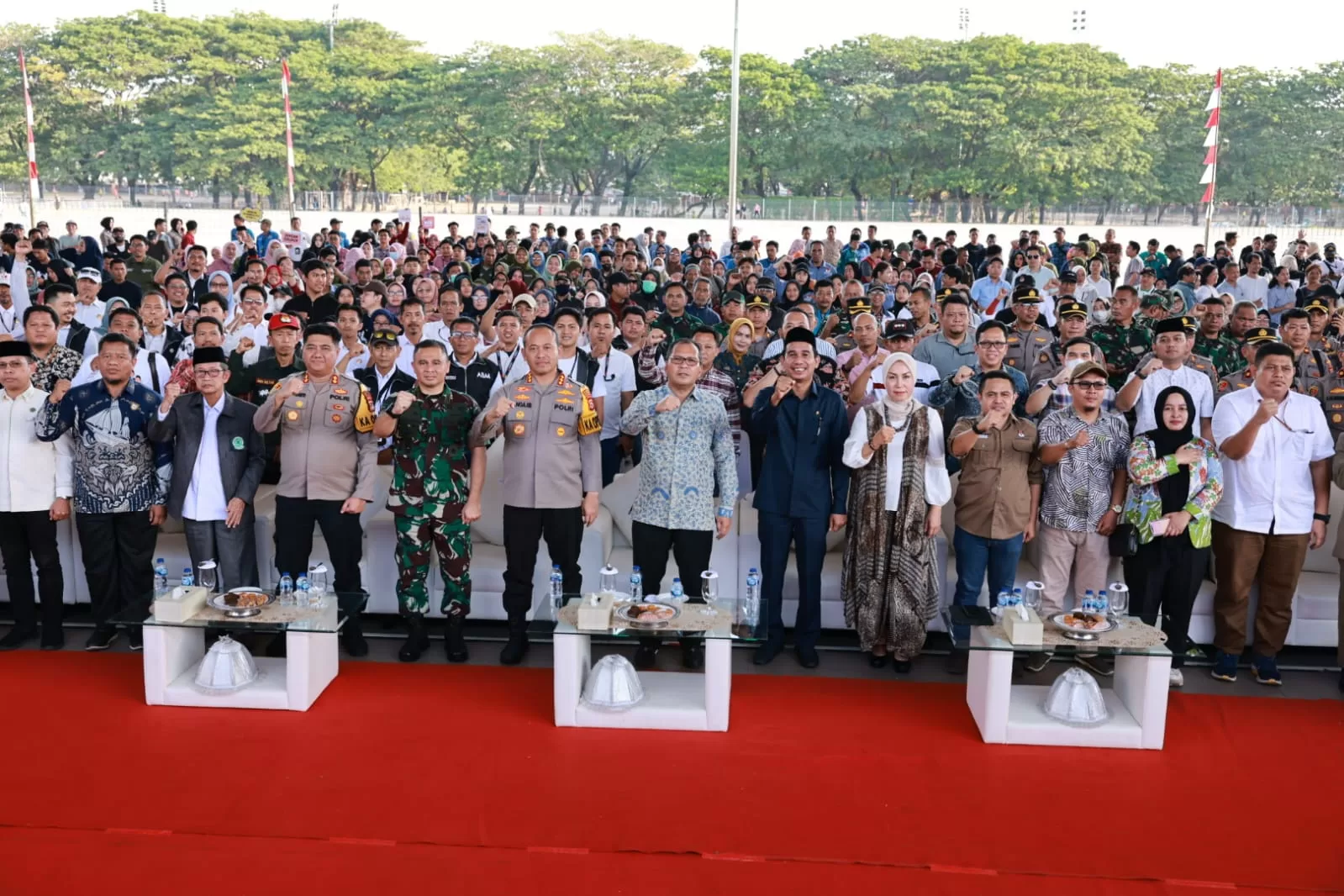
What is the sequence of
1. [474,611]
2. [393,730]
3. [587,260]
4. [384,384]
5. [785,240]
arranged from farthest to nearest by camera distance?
1. [785,240]
2. [587,260]
3. [384,384]
4. [474,611]
5. [393,730]

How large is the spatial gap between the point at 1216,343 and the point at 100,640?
696 cm

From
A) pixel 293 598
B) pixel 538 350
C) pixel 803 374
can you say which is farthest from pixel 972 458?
pixel 293 598

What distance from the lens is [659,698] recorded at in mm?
4898

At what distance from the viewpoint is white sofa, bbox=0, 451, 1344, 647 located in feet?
18.1

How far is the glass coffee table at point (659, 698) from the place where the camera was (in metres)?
4.67

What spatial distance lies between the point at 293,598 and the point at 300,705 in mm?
462

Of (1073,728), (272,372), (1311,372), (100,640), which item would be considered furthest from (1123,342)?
(100,640)

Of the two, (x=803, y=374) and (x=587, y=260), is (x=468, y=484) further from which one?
(x=587, y=260)

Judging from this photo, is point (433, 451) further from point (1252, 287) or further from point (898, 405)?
point (1252, 287)

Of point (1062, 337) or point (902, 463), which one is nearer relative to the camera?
point (902, 463)

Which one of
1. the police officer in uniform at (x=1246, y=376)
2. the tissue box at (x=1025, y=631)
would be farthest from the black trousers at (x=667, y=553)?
the police officer in uniform at (x=1246, y=376)

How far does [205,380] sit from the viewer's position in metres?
5.24

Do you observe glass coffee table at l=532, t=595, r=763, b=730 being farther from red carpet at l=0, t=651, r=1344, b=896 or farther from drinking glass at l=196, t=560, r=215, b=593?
drinking glass at l=196, t=560, r=215, b=593

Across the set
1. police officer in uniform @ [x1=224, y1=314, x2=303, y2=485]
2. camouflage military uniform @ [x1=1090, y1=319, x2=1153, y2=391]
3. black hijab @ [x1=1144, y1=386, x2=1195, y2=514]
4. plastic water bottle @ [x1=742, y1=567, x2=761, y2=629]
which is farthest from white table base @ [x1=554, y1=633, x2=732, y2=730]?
camouflage military uniform @ [x1=1090, y1=319, x2=1153, y2=391]
